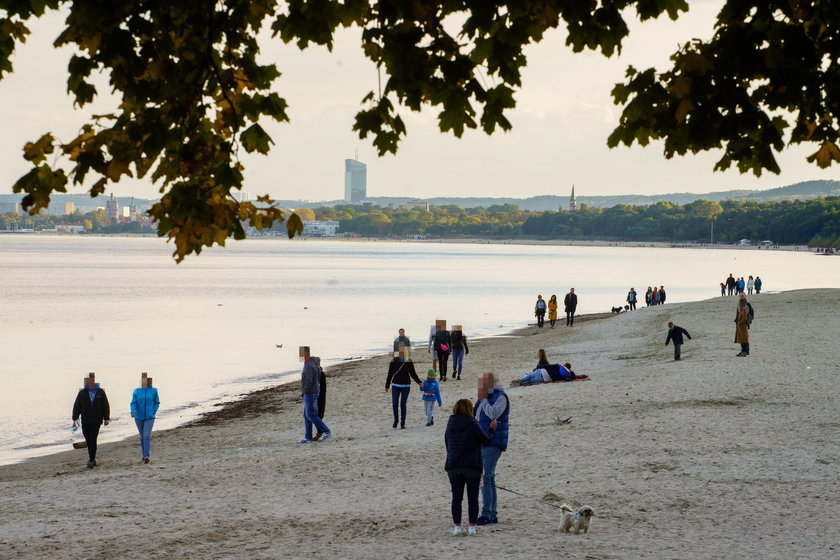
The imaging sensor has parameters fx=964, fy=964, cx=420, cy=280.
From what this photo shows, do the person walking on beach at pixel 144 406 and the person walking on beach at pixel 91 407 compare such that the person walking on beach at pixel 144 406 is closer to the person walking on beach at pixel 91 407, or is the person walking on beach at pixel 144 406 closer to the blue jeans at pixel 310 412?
the person walking on beach at pixel 91 407

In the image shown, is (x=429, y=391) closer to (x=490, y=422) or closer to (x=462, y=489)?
(x=490, y=422)

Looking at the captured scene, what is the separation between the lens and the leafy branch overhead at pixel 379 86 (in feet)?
18.9

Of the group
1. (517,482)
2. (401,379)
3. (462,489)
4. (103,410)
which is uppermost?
(462,489)

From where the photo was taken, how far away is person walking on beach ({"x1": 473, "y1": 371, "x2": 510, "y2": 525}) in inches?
422

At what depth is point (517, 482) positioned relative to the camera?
13070 millimetres

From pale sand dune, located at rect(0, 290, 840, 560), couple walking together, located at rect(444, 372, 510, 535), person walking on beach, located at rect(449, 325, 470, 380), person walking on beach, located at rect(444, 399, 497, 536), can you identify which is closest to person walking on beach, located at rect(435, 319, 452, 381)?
person walking on beach, located at rect(449, 325, 470, 380)

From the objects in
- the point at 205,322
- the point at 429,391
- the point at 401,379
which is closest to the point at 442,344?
the point at 401,379

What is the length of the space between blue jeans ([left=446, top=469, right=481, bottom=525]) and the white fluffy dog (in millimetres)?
955

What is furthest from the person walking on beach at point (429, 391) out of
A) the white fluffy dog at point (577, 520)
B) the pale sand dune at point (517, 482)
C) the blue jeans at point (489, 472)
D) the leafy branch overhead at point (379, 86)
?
the leafy branch overhead at point (379, 86)

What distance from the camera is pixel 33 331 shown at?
56562 millimetres

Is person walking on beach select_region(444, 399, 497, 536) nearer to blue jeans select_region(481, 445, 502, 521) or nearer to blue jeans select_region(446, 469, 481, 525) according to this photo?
blue jeans select_region(446, 469, 481, 525)

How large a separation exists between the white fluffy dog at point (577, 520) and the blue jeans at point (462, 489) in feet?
3.13

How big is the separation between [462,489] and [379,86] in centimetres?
539

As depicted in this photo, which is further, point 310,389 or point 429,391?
point 429,391
